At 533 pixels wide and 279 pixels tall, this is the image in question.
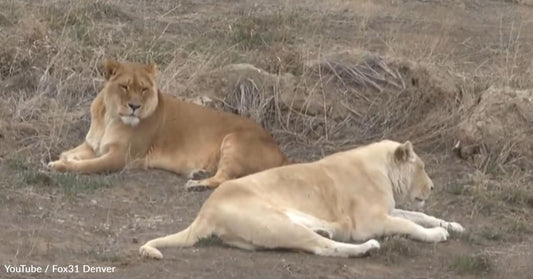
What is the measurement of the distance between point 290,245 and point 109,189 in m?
2.10

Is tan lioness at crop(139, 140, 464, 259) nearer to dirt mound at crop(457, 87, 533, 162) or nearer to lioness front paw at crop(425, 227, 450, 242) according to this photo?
lioness front paw at crop(425, 227, 450, 242)

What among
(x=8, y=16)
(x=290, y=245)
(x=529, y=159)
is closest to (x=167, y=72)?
(x=8, y=16)

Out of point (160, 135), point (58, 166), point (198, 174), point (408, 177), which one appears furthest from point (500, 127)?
point (58, 166)

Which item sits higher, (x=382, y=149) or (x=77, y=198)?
(x=382, y=149)

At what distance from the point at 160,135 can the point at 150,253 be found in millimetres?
3069

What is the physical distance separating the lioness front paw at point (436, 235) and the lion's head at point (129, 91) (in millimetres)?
2886

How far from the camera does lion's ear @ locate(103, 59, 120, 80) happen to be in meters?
9.66

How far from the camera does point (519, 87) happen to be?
1086 centimetres

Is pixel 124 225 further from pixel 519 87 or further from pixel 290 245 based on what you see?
pixel 519 87

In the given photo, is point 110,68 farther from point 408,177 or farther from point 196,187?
point 408,177

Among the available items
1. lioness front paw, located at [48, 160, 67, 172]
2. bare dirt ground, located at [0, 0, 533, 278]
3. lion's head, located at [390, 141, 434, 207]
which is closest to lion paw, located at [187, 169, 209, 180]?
bare dirt ground, located at [0, 0, 533, 278]

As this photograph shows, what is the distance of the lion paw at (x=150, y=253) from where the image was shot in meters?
6.79

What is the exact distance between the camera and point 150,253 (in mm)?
6805

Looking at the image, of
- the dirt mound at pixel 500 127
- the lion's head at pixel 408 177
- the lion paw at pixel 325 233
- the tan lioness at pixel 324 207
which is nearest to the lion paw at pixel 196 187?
the tan lioness at pixel 324 207
